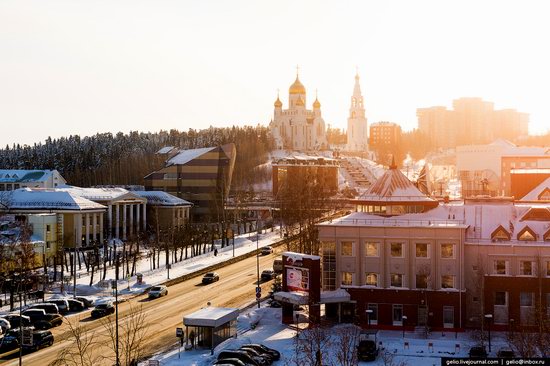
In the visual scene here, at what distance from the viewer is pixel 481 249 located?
115 feet

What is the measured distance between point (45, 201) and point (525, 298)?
45921 millimetres

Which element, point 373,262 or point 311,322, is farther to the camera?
point 373,262

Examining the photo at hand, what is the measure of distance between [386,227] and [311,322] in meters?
6.14

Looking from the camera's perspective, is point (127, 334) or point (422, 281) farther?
point (422, 281)

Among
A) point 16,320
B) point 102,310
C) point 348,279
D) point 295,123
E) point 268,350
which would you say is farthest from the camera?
point 295,123

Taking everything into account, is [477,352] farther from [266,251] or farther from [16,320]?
[266,251]

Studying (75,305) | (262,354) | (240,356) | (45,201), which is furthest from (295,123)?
(240,356)

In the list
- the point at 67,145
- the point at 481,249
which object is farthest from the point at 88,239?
the point at 67,145

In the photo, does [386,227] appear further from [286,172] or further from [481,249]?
[286,172]

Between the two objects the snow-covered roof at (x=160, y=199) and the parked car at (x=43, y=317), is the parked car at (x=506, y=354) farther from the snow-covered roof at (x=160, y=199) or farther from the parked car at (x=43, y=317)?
A: the snow-covered roof at (x=160, y=199)

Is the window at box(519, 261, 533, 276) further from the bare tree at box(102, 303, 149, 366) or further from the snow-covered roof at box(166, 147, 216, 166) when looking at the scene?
the snow-covered roof at box(166, 147, 216, 166)

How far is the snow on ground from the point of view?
28531 millimetres

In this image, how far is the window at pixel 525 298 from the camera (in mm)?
34156

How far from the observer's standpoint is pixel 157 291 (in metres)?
42.7
